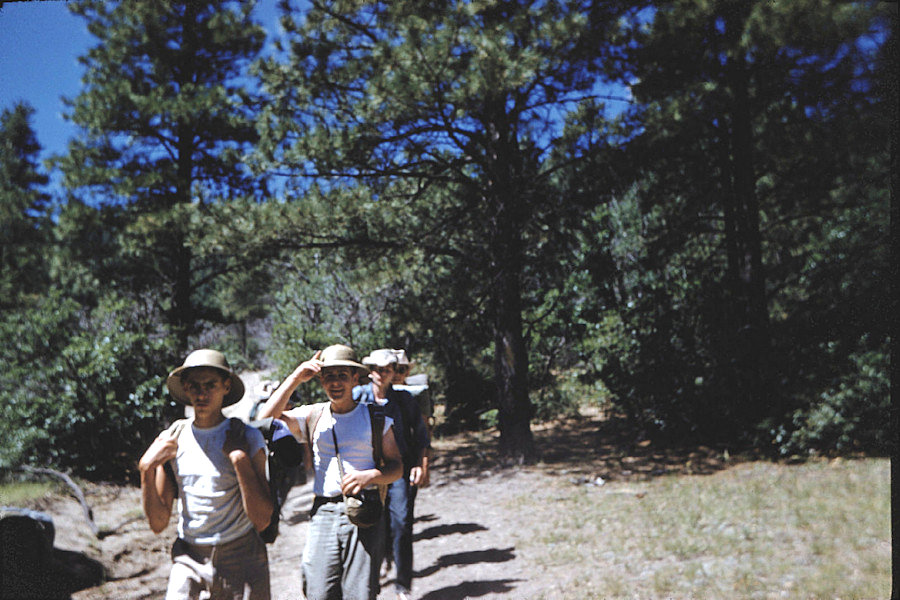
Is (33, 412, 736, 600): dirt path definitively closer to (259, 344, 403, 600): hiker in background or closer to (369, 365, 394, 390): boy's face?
(369, 365, 394, 390): boy's face

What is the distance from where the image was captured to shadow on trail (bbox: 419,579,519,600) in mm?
5062

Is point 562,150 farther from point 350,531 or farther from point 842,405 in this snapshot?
point 350,531

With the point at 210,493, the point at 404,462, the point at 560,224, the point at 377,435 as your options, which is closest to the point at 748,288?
the point at 560,224

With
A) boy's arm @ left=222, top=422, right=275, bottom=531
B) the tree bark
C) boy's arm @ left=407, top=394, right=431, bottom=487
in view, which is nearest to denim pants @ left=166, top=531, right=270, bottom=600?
boy's arm @ left=222, top=422, right=275, bottom=531

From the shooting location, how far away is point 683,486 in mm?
7691

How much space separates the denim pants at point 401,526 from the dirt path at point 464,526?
0.76 metres

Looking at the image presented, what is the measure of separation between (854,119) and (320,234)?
A: 23.1 feet

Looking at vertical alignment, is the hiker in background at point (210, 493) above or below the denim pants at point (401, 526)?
above

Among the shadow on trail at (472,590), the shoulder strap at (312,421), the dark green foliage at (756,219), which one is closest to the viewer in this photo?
the shoulder strap at (312,421)

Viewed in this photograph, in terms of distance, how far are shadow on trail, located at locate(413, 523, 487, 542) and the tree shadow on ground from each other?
6.98ft

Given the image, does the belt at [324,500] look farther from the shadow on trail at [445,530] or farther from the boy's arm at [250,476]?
the shadow on trail at [445,530]

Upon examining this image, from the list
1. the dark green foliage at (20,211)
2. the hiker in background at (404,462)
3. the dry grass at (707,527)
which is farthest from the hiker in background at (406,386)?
the dark green foliage at (20,211)

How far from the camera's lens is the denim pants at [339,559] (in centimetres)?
310

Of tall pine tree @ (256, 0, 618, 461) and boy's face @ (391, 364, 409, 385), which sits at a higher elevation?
tall pine tree @ (256, 0, 618, 461)
